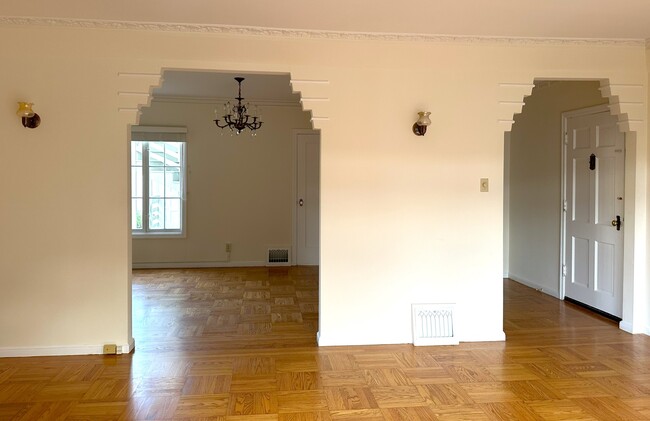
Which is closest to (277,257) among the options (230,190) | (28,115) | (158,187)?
(230,190)

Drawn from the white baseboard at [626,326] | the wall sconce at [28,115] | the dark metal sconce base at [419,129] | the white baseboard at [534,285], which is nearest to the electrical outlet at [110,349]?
the wall sconce at [28,115]

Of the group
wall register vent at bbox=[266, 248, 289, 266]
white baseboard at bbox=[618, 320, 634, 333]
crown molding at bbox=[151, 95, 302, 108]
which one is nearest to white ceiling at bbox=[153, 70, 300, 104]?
crown molding at bbox=[151, 95, 302, 108]

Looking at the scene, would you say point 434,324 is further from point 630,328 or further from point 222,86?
point 222,86

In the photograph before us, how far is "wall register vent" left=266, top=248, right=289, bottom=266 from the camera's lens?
7.95 metres

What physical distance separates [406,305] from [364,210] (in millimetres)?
817

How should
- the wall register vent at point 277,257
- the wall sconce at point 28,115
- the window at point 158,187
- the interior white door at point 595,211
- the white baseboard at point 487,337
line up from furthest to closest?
the wall register vent at point 277,257 < the window at point 158,187 < the interior white door at point 595,211 < the white baseboard at point 487,337 < the wall sconce at point 28,115

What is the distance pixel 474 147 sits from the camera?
13.7 ft

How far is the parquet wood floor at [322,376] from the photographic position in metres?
2.96

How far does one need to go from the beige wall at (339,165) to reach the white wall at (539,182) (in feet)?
4.32

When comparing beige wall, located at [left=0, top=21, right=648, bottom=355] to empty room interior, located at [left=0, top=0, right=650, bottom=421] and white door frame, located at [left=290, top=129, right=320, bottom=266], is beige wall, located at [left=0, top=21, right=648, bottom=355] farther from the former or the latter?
white door frame, located at [left=290, top=129, right=320, bottom=266]

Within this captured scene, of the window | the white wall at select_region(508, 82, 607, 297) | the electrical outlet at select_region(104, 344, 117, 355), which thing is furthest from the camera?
the window

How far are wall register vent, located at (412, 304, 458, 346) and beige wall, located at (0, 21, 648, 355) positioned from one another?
0.09m

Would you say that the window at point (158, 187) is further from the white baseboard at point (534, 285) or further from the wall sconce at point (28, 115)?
the white baseboard at point (534, 285)

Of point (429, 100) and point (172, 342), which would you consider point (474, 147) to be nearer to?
point (429, 100)
